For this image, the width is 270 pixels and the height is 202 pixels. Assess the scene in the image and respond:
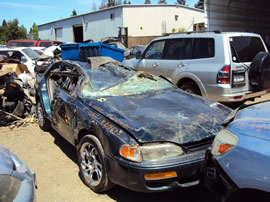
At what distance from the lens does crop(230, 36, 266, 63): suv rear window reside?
5618 mm

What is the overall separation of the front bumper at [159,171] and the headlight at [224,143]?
0.49 meters

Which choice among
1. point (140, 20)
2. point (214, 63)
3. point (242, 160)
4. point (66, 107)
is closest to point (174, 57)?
point (214, 63)

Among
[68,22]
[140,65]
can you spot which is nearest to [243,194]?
[140,65]

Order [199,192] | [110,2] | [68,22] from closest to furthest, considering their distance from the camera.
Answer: [199,192], [68,22], [110,2]

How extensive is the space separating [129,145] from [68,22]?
37.1 meters

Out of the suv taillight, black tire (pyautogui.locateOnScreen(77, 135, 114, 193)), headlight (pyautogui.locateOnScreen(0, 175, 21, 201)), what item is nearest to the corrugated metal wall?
the suv taillight

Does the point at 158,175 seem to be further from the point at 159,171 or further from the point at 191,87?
the point at 191,87

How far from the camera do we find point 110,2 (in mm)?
69125

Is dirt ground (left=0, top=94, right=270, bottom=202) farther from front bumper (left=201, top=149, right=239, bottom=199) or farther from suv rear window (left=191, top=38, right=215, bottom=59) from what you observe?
suv rear window (left=191, top=38, right=215, bottom=59)

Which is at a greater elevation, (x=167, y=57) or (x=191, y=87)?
(x=167, y=57)

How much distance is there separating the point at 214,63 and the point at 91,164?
3.69 m

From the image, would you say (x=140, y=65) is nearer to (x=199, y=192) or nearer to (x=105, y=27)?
(x=199, y=192)

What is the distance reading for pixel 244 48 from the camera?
5.83 metres

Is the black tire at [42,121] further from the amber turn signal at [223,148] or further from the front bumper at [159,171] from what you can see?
the amber turn signal at [223,148]
